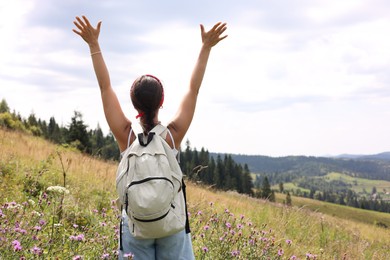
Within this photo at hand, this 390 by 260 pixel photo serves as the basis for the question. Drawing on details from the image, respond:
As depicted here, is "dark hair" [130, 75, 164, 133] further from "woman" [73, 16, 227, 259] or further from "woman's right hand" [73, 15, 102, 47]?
"woman's right hand" [73, 15, 102, 47]

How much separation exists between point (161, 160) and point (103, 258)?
1490 millimetres

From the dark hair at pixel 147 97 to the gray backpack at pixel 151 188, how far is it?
0.16 m

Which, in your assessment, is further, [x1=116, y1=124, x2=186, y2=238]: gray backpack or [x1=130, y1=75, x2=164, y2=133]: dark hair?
[x1=130, y1=75, x2=164, y2=133]: dark hair

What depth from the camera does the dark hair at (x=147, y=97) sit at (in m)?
2.65

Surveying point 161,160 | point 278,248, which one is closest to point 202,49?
point 161,160

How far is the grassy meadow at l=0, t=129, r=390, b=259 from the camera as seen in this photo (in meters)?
3.47

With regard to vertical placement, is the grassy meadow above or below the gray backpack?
below

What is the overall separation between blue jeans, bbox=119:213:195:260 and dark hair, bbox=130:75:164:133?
72 cm

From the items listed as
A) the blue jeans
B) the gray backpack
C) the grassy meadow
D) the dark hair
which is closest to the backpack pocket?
the gray backpack

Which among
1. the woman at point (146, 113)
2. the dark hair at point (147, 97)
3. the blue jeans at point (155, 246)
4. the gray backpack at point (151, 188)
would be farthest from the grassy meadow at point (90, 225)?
the dark hair at point (147, 97)

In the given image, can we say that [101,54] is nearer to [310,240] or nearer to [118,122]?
[118,122]

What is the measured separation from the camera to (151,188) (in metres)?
2.44

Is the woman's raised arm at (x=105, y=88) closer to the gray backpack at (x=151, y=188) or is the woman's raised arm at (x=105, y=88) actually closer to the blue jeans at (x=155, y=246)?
the gray backpack at (x=151, y=188)

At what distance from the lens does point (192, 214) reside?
245 inches
